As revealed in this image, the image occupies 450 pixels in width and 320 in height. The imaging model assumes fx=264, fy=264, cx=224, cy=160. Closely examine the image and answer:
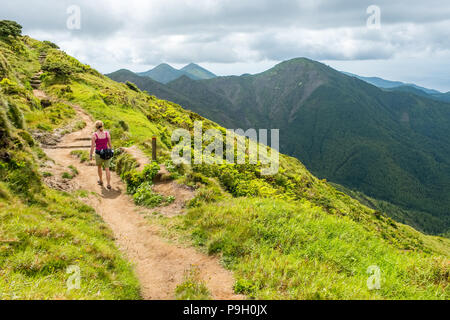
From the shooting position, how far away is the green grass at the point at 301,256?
22.4ft

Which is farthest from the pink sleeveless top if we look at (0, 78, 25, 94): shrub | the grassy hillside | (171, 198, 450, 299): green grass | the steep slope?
(0, 78, 25, 94): shrub

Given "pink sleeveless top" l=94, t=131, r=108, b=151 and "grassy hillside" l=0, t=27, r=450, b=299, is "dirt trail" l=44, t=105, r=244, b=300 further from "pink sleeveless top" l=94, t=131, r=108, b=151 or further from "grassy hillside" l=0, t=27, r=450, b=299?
"pink sleeveless top" l=94, t=131, r=108, b=151

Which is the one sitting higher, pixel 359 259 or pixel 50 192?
pixel 50 192

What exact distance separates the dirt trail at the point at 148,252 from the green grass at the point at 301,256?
0.54 m

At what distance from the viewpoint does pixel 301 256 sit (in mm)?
8539

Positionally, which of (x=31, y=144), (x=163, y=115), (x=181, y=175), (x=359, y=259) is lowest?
(x=359, y=259)

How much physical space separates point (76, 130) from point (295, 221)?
23228mm

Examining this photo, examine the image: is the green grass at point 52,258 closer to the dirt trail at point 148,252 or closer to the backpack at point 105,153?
the dirt trail at point 148,252

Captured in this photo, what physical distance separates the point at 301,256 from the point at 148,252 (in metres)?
5.29

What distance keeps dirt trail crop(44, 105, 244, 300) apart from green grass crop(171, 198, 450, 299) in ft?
1.76

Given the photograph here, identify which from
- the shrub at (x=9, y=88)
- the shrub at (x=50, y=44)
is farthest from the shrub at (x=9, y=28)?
the shrub at (x=9, y=88)
